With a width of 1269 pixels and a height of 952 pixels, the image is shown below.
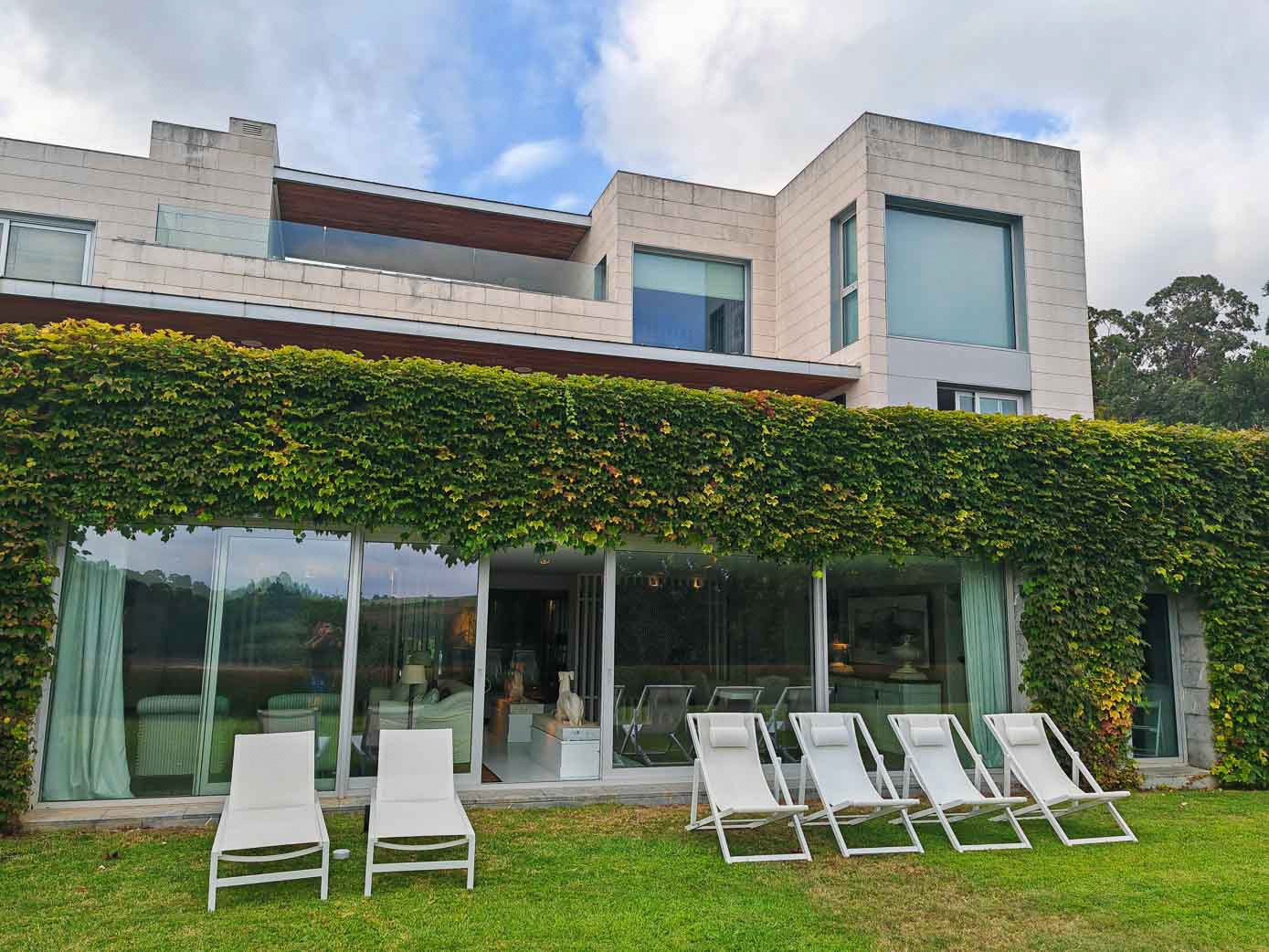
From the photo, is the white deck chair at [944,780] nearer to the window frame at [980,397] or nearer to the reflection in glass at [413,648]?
the reflection in glass at [413,648]

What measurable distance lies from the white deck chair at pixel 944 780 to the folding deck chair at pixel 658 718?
2.03 m

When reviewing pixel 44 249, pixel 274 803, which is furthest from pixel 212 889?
pixel 44 249

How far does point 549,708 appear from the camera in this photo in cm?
909

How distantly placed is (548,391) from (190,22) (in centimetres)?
867

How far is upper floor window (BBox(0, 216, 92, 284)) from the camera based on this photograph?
1098 centimetres

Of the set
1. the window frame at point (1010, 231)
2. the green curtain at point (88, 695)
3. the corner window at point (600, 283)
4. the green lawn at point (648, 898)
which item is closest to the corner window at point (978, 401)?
the window frame at point (1010, 231)

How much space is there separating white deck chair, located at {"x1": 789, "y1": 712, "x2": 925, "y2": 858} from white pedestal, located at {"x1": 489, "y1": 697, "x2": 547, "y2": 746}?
3116 mm

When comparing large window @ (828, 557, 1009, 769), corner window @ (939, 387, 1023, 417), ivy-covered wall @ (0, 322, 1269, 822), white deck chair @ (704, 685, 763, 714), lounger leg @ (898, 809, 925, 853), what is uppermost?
corner window @ (939, 387, 1023, 417)

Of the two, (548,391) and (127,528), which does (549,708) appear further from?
(127,528)

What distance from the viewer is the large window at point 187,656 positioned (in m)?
7.17

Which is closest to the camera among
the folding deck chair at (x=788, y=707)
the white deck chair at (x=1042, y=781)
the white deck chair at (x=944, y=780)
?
the white deck chair at (x=944, y=780)

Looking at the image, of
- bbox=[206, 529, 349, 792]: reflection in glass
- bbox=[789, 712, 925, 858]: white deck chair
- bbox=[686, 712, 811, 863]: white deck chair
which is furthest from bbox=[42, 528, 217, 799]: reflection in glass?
bbox=[789, 712, 925, 858]: white deck chair

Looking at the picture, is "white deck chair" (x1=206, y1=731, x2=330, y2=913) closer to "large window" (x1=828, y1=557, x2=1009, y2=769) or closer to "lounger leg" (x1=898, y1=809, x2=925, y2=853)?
"lounger leg" (x1=898, y1=809, x2=925, y2=853)

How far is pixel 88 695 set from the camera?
7.17m
